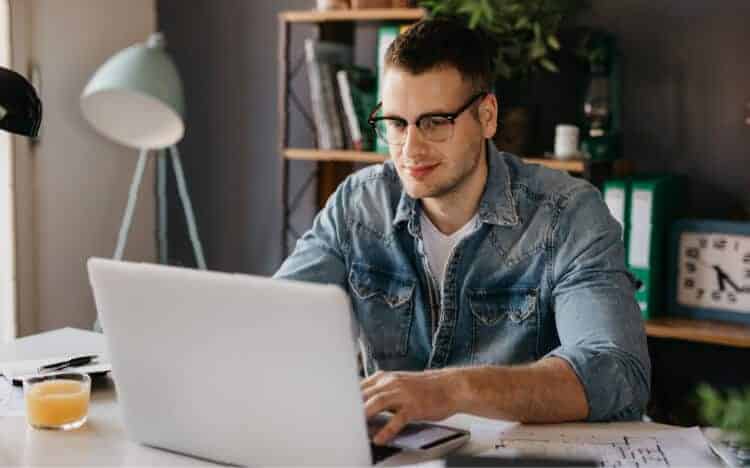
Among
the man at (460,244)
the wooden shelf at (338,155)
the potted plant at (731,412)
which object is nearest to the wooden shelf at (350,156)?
the wooden shelf at (338,155)

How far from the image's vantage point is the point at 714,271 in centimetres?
250

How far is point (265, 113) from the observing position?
133 inches

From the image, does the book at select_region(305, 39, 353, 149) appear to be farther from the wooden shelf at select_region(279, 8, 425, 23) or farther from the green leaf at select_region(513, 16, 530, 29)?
the green leaf at select_region(513, 16, 530, 29)

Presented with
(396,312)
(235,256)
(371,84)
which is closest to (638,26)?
(371,84)

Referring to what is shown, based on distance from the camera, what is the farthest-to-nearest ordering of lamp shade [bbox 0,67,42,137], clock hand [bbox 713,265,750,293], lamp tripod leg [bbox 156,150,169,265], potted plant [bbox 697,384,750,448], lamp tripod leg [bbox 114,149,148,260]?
lamp tripod leg [bbox 156,150,169,265] < lamp tripod leg [bbox 114,149,148,260] < clock hand [bbox 713,265,750,293] < lamp shade [bbox 0,67,42,137] < potted plant [bbox 697,384,750,448]

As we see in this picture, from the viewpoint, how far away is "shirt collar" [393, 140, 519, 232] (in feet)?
5.78

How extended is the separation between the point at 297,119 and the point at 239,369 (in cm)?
222

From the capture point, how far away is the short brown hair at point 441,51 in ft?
5.72

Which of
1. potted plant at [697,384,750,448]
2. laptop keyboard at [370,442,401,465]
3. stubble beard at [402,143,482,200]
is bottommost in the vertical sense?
laptop keyboard at [370,442,401,465]

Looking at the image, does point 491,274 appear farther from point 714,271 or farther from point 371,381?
point 714,271

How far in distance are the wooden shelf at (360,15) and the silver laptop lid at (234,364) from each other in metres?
1.65

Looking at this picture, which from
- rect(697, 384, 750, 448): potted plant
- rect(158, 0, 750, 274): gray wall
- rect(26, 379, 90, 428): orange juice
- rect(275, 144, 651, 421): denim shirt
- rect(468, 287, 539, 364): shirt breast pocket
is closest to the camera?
rect(697, 384, 750, 448): potted plant

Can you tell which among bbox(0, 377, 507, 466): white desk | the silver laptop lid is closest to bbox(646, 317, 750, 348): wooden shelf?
bbox(0, 377, 507, 466): white desk

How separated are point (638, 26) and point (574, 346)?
4.91 ft
